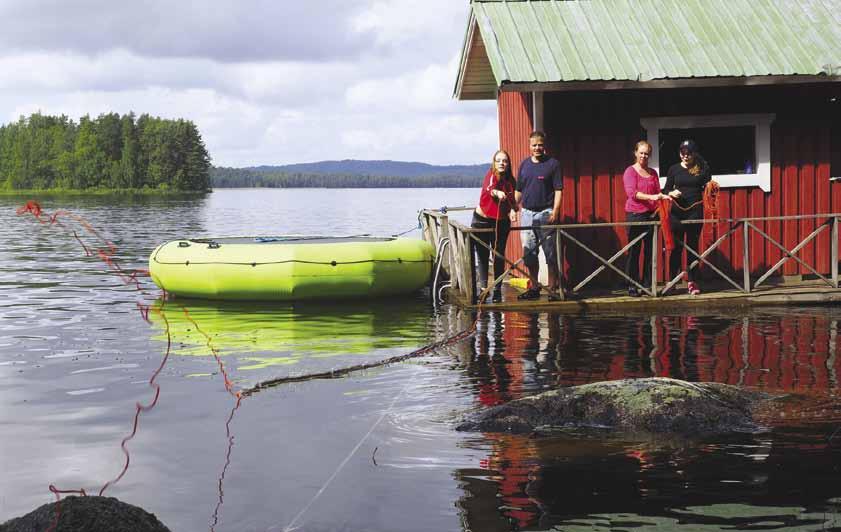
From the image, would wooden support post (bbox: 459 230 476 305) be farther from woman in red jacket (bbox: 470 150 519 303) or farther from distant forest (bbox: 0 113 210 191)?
distant forest (bbox: 0 113 210 191)

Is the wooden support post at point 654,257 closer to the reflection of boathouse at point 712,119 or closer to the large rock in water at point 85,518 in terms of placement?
the reflection of boathouse at point 712,119

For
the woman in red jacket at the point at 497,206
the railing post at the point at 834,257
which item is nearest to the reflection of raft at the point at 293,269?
the woman in red jacket at the point at 497,206

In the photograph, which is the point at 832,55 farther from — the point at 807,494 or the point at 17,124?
the point at 17,124

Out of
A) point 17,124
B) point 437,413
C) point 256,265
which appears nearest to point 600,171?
point 256,265

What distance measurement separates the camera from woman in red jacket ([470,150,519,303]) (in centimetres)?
1377

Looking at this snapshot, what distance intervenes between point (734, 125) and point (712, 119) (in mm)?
341

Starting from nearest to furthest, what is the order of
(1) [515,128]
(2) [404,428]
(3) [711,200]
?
(2) [404,428] → (3) [711,200] → (1) [515,128]

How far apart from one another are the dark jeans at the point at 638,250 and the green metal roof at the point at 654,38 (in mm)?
1644

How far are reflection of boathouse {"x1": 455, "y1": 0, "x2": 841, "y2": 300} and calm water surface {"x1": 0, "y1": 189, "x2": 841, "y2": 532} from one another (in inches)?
65.0

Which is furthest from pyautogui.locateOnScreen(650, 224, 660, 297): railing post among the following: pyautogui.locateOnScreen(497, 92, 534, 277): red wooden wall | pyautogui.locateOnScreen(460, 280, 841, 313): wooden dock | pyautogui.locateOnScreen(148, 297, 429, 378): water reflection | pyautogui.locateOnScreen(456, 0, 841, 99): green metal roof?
pyautogui.locateOnScreen(148, 297, 429, 378): water reflection

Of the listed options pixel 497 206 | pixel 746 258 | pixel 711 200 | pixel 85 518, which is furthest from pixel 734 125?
pixel 85 518

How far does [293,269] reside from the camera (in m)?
16.2

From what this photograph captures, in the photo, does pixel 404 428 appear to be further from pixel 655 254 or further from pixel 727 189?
pixel 727 189

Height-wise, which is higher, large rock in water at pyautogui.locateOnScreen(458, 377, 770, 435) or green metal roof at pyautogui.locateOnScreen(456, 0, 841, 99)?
green metal roof at pyautogui.locateOnScreen(456, 0, 841, 99)
